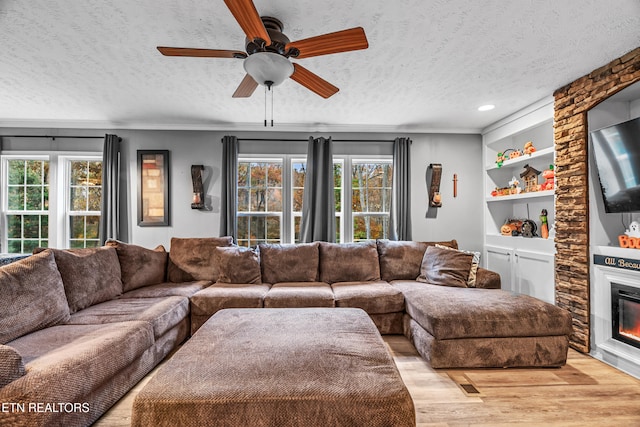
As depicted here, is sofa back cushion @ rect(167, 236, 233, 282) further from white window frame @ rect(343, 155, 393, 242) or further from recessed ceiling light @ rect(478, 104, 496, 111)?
recessed ceiling light @ rect(478, 104, 496, 111)

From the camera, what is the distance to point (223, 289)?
3.09 meters

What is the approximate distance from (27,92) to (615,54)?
529cm

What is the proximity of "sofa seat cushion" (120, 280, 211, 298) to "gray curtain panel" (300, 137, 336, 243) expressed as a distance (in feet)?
4.75

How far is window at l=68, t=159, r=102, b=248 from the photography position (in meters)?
Result: 4.16

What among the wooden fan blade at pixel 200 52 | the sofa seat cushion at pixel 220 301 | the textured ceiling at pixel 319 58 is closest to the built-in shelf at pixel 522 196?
the textured ceiling at pixel 319 58

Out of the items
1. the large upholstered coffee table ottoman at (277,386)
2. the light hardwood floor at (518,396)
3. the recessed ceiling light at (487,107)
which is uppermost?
the recessed ceiling light at (487,107)

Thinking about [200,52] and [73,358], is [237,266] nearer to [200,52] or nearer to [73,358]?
[73,358]

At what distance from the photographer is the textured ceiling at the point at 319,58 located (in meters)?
1.88

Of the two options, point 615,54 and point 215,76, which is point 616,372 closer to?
point 615,54

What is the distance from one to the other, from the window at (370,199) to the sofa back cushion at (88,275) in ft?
9.42

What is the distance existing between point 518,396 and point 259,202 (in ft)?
11.2

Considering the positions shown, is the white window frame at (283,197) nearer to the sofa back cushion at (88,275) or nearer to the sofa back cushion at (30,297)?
the sofa back cushion at (88,275)

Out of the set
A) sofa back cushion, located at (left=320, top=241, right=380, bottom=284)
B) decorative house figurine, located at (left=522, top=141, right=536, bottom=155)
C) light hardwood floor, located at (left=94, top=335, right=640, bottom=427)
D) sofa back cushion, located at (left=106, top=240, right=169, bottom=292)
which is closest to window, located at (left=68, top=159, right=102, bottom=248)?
sofa back cushion, located at (left=106, top=240, right=169, bottom=292)

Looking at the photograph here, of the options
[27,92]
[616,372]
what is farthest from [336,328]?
[27,92]
